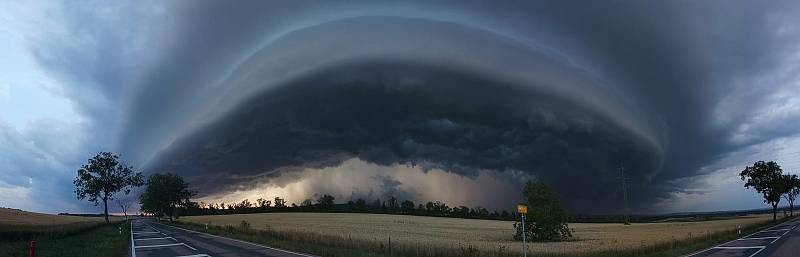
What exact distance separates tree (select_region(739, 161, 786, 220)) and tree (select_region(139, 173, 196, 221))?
12729 cm

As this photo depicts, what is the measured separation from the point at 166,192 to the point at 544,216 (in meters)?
101

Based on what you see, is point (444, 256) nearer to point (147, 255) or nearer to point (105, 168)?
point (147, 255)

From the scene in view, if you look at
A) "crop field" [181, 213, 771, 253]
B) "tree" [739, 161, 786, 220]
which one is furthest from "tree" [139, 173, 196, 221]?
"tree" [739, 161, 786, 220]

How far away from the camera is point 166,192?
12125cm

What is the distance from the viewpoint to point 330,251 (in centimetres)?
2569

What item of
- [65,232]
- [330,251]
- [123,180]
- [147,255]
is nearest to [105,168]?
[123,180]

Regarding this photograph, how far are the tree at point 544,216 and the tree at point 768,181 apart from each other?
5878cm

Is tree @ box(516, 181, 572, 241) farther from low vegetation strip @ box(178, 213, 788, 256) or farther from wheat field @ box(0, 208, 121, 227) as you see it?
wheat field @ box(0, 208, 121, 227)

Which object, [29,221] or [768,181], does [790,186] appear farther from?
[29,221]

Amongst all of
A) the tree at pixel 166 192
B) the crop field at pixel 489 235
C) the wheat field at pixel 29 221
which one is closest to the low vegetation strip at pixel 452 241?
the crop field at pixel 489 235

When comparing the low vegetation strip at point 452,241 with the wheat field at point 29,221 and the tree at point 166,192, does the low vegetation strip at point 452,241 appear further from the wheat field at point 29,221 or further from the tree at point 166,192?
the tree at point 166,192

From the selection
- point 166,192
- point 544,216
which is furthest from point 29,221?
point 544,216

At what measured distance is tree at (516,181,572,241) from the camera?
54.1 meters

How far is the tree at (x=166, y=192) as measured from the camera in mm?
121125
